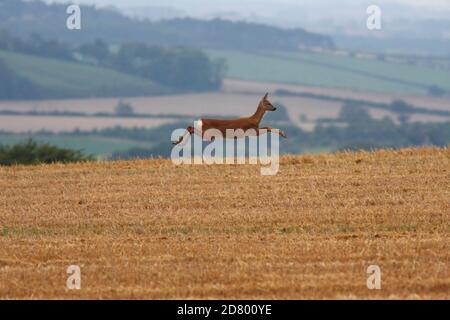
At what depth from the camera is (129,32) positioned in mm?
195000

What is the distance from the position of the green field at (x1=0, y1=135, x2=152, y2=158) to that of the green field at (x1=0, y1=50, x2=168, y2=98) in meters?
27.8

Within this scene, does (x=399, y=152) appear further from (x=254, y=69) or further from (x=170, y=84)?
(x=254, y=69)

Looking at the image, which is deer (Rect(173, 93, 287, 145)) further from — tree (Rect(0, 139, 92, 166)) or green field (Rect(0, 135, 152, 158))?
green field (Rect(0, 135, 152, 158))

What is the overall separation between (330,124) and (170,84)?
30.8m

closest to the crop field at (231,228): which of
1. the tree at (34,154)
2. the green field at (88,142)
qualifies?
the tree at (34,154)

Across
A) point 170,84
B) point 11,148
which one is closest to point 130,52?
point 170,84

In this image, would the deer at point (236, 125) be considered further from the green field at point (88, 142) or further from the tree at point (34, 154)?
the green field at point (88, 142)

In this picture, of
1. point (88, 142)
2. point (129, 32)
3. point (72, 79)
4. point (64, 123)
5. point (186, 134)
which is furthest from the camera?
point (129, 32)

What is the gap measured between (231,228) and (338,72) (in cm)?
13547

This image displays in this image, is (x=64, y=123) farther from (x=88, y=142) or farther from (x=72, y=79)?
(x=72, y=79)

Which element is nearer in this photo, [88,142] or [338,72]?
[88,142]

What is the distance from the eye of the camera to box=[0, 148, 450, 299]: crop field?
464 inches

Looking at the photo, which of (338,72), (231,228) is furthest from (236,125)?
(338,72)

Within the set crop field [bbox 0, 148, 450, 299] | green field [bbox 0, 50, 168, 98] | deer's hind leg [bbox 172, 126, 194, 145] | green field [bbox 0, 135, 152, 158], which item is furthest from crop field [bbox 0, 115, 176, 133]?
crop field [bbox 0, 148, 450, 299]
